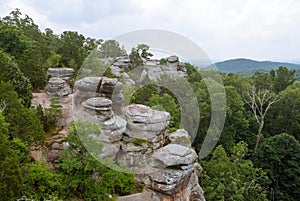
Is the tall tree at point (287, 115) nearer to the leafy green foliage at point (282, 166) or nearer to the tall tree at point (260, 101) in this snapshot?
the tall tree at point (260, 101)

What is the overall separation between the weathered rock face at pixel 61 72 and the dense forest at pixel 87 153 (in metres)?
0.50

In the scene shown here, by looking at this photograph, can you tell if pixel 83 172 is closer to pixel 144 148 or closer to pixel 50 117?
pixel 144 148

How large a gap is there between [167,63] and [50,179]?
25.7 metres

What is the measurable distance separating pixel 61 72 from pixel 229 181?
543 inches

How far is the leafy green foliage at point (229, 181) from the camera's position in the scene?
559 inches

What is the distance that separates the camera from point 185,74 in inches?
1337

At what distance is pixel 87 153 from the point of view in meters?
10.4

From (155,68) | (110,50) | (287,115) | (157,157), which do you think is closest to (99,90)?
(157,157)

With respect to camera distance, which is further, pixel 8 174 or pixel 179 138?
pixel 179 138

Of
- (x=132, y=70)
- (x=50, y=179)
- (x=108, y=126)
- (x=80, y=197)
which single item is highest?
(x=132, y=70)

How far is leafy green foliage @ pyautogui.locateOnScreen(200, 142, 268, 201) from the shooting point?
14195 millimetres

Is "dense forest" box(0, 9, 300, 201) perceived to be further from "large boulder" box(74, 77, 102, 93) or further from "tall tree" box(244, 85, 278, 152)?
"large boulder" box(74, 77, 102, 93)

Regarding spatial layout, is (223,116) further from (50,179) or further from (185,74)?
(50,179)

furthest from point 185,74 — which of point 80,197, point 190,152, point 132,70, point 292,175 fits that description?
point 80,197
